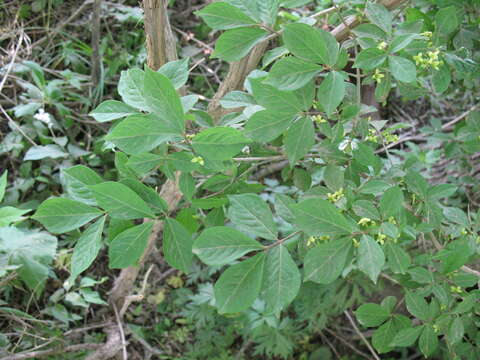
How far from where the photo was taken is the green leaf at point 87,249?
719mm

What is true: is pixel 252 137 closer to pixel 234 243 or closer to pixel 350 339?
pixel 234 243

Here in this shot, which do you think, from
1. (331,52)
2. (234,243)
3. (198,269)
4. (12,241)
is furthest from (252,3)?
(198,269)

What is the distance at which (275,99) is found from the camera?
28.3 inches

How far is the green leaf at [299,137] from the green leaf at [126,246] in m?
0.26

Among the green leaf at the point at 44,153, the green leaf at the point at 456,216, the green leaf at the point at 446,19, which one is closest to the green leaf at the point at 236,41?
the green leaf at the point at 446,19

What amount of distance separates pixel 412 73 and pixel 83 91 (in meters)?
1.64

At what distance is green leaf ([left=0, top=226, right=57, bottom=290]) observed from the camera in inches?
53.6

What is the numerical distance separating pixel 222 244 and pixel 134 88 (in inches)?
10.5

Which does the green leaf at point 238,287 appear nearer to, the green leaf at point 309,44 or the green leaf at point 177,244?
the green leaf at point 177,244

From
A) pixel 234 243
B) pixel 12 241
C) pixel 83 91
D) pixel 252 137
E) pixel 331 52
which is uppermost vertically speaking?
pixel 331 52

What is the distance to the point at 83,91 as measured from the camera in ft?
6.71

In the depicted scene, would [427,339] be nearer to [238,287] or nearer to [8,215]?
[238,287]

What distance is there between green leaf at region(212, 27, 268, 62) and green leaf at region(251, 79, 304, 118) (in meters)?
0.08

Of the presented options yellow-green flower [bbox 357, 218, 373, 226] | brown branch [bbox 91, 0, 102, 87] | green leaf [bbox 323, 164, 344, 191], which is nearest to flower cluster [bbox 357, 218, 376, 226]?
yellow-green flower [bbox 357, 218, 373, 226]
